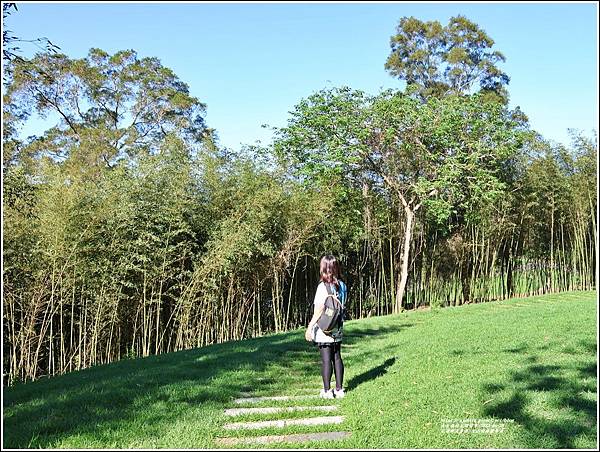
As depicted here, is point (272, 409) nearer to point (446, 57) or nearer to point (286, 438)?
point (286, 438)

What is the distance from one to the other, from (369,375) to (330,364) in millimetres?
751

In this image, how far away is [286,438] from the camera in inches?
105

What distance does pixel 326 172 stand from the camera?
31.5 feet

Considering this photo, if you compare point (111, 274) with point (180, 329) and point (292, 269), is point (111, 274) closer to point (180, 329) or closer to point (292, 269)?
point (180, 329)

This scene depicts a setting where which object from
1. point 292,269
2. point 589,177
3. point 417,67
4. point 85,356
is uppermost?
point 417,67

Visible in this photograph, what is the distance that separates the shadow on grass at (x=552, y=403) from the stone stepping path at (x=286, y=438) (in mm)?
856

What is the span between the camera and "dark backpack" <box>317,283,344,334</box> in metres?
3.50

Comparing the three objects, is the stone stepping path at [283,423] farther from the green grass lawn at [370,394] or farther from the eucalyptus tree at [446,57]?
the eucalyptus tree at [446,57]

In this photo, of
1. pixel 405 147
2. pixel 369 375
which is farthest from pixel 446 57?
pixel 369 375

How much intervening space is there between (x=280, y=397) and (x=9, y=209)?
3.58m

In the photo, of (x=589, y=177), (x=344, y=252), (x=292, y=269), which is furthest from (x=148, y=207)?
(x=589, y=177)

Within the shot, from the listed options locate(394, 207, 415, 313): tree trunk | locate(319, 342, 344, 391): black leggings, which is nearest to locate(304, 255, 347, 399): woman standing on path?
locate(319, 342, 344, 391): black leggings

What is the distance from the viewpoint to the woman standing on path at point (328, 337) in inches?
138

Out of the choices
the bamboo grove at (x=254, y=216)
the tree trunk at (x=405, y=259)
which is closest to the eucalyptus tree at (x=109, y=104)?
the bamboo grove at (x=254, y=216)
